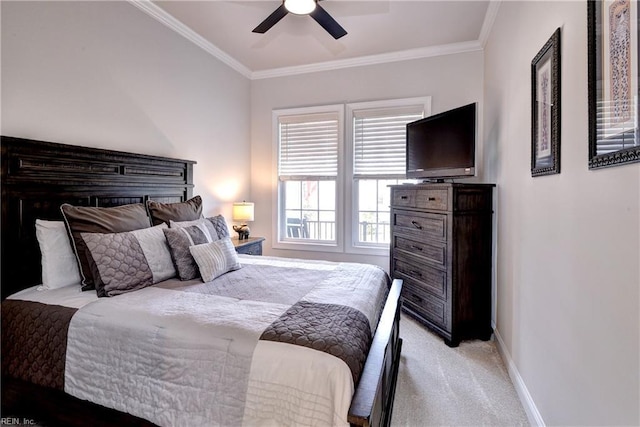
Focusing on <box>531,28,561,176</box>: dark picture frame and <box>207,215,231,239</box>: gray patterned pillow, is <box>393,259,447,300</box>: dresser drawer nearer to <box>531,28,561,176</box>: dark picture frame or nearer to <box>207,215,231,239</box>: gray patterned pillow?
<box>531,28,561,176</box>: dark picture frame

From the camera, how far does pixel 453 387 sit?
85.4 inches

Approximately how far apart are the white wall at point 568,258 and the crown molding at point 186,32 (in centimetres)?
289

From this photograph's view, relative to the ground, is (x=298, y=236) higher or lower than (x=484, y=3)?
lower

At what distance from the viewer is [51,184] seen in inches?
81.4

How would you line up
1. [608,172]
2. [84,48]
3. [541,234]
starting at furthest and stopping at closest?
1. [84,48]
2. [541,234]
3. [608,172]

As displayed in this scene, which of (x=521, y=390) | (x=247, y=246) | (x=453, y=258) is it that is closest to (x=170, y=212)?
(x=247, y=246)

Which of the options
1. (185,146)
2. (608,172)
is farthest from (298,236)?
(608,172)

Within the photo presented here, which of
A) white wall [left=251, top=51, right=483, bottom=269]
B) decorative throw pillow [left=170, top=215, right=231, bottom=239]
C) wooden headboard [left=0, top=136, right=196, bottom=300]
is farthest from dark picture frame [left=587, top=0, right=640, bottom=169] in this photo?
wooden headboard [left=0, top=136, right=196, bottom=300]

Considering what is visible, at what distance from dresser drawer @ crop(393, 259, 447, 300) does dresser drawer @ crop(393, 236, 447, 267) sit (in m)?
0.09

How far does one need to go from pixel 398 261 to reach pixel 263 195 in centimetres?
209

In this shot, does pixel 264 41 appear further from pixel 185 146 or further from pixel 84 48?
pixel 84 48

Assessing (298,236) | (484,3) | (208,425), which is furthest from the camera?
(298,236)

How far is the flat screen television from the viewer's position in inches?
113

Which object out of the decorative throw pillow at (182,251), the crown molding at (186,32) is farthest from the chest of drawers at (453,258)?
the crown molding at (186,32)
